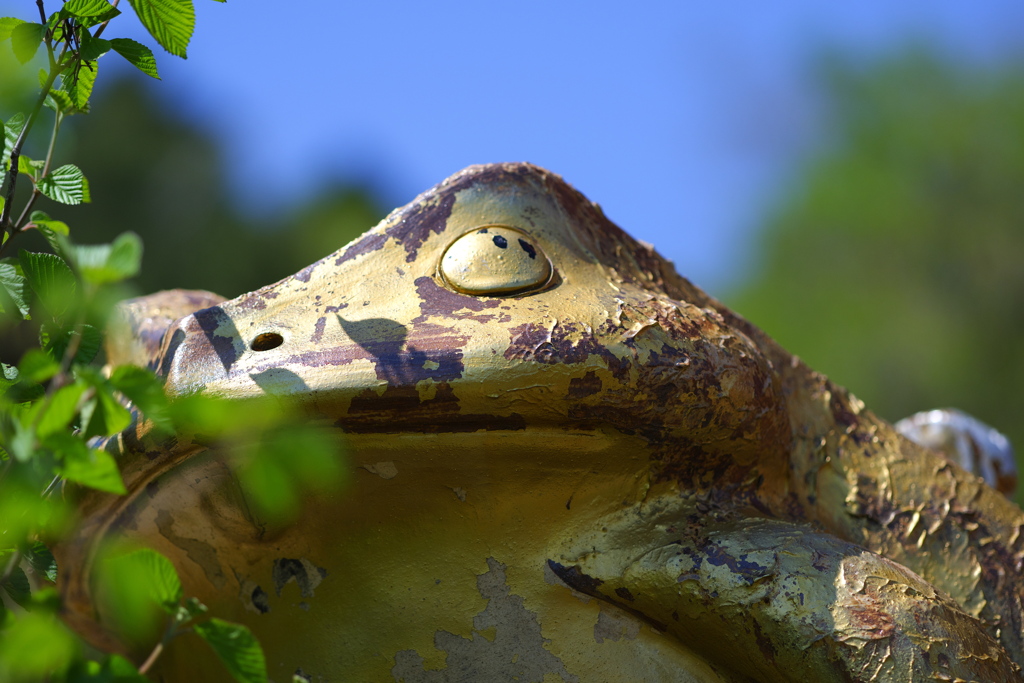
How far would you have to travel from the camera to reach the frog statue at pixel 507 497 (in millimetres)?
1066

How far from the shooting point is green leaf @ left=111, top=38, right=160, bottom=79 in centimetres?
93

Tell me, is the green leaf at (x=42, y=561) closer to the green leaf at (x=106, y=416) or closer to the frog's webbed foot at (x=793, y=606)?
the green leaf at (x=106, y=416)

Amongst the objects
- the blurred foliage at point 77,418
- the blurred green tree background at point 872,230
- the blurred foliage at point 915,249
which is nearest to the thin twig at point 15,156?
the blurred foliage at point 77,418

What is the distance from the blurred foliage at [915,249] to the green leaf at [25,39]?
8445 millimetres

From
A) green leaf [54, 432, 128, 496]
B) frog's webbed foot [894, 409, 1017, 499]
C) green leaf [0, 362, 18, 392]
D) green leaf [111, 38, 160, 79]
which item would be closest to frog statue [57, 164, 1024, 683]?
green leaf [0, 362, 18, 392]

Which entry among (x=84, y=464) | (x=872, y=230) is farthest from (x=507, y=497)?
(x=872, y=230)

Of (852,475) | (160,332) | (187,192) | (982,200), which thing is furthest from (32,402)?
(982,200)

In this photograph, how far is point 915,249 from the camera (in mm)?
9109

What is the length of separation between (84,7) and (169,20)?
7 centimetres

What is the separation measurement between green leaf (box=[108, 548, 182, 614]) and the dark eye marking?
0.58 metres

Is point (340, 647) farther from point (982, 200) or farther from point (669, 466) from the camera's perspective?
point (982, 200)

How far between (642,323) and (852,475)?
455 millimetres

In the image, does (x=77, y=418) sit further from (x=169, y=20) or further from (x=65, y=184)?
(x=169, y=20)

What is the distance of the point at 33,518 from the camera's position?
68 centimetres
